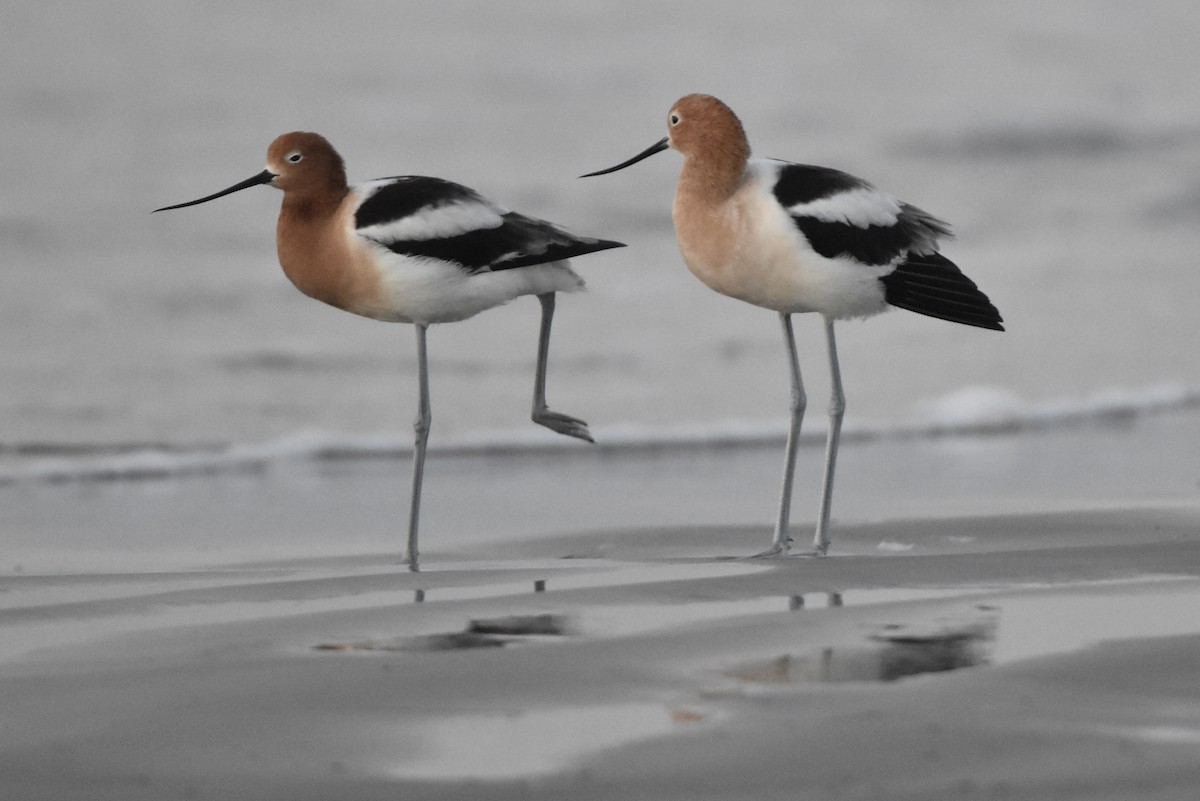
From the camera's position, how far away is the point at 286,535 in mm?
7328

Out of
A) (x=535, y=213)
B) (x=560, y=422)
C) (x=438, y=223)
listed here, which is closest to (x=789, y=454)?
(x=560, y=422)

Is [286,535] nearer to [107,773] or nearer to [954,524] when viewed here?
[954,524]


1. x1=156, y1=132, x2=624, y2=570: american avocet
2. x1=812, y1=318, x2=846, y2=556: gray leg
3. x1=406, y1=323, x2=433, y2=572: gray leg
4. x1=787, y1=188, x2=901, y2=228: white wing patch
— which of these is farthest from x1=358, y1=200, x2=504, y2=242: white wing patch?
x1=812, y1=318, x2=846, y2=556: gray leg

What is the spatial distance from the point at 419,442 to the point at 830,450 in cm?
141

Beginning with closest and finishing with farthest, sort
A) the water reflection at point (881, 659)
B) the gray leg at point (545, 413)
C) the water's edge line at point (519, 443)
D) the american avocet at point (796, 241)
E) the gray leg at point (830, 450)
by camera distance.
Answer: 1. the water reflection at point (881, 659)
2. the american avocet at point (796, 241)
3. the gray leg at point (830, 450)
4. the gray leg at point (545, 413)
5. the water's edge line at point (519, 443)

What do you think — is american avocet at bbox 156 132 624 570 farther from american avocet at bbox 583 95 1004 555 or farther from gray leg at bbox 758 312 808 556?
gray leg at bbox 758 312 808 556

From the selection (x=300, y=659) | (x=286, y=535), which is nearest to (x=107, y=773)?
(x=300, y=659)

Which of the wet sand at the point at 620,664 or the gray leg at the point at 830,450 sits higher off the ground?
the gray leg at the point at 830,450

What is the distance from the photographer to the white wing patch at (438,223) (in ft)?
21.1

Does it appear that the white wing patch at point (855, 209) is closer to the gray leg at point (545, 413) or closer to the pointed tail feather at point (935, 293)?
the pointed tail feather at point (935, 293)

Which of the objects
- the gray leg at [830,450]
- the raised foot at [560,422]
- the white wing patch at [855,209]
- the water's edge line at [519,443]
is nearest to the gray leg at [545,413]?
the raised foot at [560,422]

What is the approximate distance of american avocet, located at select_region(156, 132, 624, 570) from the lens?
6.43 m

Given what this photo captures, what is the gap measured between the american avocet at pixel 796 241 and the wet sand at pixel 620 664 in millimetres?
822

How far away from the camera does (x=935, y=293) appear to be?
6.47m
